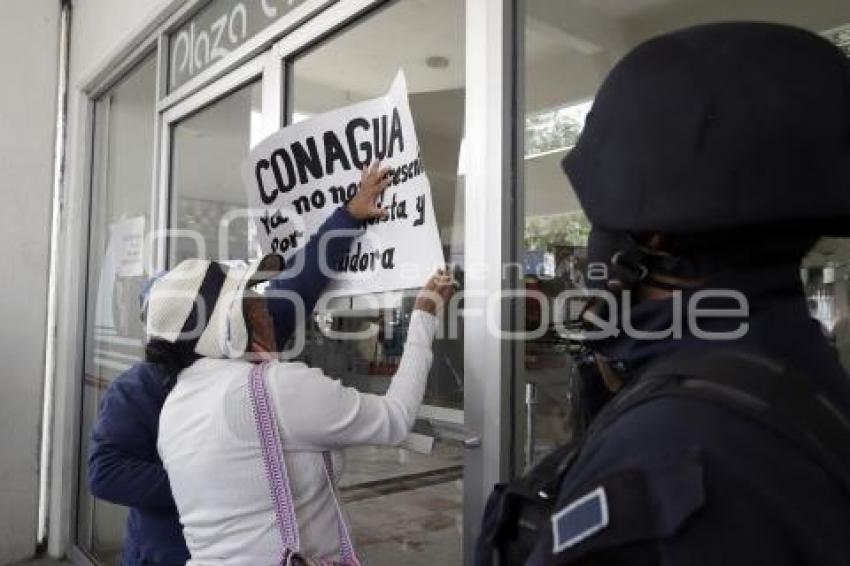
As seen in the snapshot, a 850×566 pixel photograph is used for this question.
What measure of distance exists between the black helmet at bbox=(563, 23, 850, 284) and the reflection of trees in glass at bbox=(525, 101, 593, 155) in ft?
2.69

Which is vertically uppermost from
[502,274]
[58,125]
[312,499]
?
[58,125]

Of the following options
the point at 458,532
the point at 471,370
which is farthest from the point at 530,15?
the point at 458,532

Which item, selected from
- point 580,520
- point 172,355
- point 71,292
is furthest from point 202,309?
point 71,292

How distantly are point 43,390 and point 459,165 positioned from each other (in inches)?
120

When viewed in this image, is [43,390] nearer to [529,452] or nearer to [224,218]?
[224,218]

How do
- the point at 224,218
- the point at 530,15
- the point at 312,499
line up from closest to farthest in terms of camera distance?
1. the point at 312,499
2. the point at 530,15
3. the point at 224,218

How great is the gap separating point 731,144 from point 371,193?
110cm

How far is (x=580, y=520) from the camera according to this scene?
529mm

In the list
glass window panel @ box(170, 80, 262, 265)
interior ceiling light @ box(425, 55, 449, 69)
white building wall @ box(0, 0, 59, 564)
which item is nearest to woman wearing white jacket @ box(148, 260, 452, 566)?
interior ceiling light @ box(425, 55, 449, 69)

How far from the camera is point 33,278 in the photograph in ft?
11.7

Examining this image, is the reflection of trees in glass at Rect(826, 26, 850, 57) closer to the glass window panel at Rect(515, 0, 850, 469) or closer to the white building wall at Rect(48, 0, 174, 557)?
the glass window panel at Rect(515, 0, 850, 469)

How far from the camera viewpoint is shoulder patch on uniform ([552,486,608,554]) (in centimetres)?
52

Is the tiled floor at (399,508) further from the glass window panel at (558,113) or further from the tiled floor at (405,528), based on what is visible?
the glass window panel at (558,113)

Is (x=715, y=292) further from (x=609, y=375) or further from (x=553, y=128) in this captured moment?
(x=553, y=128)
